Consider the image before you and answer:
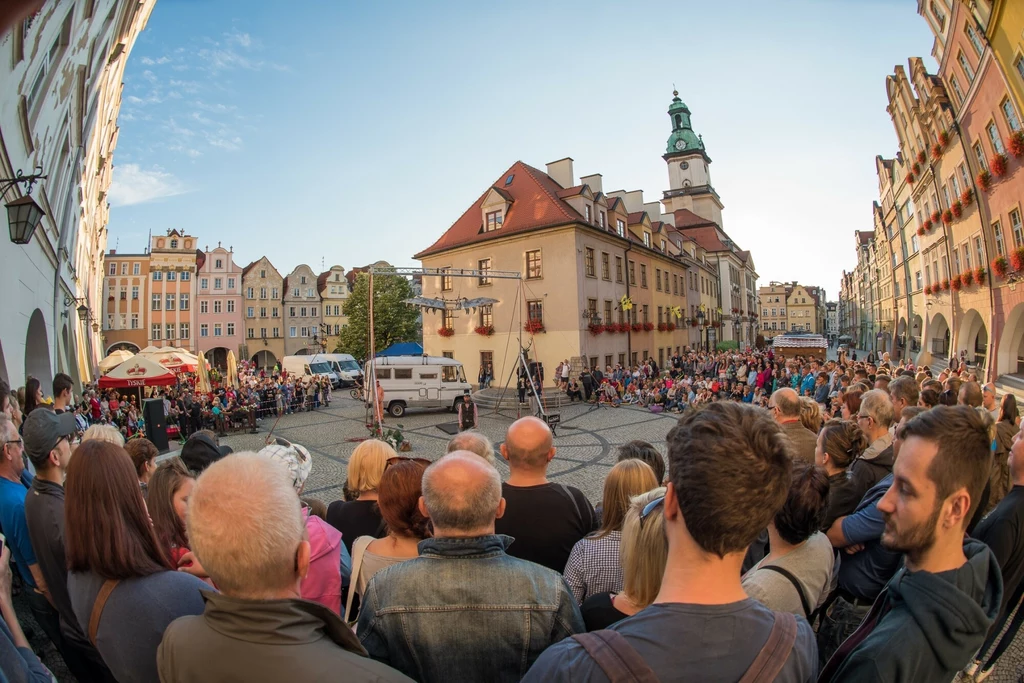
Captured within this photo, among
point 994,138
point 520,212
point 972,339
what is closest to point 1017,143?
point 994,138

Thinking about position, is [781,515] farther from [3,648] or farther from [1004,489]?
[1004,489]

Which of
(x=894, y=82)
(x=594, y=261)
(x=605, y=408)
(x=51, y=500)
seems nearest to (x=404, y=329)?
(x=594, y=261)

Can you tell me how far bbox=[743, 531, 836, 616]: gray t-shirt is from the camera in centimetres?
221

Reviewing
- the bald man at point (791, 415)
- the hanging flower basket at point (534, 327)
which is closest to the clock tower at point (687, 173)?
the hanging flower basket at point (534, 327)

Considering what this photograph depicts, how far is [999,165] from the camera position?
47.8ft

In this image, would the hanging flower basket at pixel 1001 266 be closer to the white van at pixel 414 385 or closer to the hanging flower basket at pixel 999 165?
the hanging flower basket at pixel 999 165

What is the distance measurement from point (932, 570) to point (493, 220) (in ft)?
96.6

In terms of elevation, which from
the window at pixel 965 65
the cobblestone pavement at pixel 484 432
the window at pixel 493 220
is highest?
the window at pixel 965 65

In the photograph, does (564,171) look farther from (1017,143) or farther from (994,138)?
(1017,143)

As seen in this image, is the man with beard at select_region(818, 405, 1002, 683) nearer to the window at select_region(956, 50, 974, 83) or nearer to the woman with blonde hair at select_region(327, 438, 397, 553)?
the woman with blonde hair at select_region(327, 438, 397, 553)

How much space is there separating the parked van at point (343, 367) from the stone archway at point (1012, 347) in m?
32.2

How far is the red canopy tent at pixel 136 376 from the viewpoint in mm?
16359

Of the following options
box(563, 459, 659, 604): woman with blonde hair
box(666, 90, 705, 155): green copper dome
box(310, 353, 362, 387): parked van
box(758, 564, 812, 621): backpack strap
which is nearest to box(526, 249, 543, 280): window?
box(310, 353, 362, 387): parked van

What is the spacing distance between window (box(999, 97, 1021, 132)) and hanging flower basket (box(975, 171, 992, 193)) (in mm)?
1613
